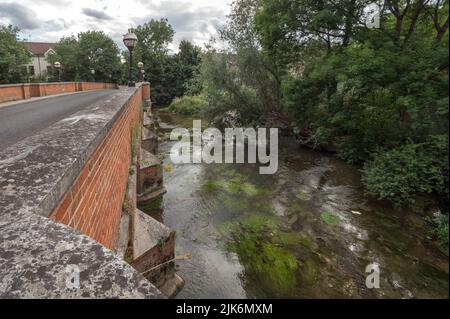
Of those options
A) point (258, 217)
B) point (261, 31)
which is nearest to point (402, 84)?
point (258, 217)

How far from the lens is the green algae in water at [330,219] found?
20.4 ft


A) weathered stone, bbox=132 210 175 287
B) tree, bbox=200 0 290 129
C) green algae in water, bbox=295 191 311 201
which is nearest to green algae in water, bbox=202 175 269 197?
green algae in water, bbox=295 191 311 201

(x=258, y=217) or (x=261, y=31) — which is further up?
(x=261, y=31)

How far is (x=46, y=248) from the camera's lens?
110cm

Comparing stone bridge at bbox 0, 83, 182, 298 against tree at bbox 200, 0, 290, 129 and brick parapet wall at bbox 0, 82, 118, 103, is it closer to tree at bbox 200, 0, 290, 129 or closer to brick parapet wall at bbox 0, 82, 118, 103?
brick parapet wall at bbox 0, 82, 118, 103

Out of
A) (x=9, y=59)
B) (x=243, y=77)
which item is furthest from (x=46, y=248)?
(x=9, y=59)

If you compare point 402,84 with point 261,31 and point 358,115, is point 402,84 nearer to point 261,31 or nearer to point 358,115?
point 358,115

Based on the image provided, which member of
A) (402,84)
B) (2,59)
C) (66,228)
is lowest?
(66,228)

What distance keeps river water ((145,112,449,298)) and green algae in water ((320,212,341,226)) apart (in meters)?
0.03

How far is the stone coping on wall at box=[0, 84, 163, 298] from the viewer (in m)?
0.92

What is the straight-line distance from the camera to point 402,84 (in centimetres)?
578

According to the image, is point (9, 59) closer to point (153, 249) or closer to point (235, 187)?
point (235, 187)

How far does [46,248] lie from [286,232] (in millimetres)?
5641
